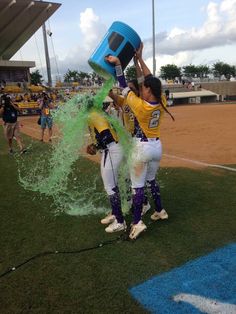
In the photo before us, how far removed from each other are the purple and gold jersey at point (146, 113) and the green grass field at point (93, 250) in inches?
54.7

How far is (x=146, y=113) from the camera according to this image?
423cm

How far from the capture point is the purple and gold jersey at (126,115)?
15.6 feet

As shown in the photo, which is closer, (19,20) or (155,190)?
(155,190)

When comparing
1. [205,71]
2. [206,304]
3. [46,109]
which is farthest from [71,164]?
[205,71]

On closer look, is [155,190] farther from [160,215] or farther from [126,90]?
[126,90]

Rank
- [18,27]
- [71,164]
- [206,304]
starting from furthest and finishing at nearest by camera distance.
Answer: [18,27] < [71,164] < [206,304]

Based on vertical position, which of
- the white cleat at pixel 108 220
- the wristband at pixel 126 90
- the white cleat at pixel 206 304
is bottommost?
the white cleat at pixel 206 304

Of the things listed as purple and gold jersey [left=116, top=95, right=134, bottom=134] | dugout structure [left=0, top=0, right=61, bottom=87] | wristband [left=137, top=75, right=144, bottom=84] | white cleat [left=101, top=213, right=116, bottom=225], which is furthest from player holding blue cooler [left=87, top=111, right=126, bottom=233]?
dugout structure [left=0, top=0, right=61, bottom=87]

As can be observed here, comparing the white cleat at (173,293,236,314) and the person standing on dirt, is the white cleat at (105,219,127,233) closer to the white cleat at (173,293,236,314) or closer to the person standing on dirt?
the white cleat at (173,293,236,314)

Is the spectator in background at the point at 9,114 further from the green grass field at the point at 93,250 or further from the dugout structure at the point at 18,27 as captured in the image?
the dugout structure at the point at 18,27

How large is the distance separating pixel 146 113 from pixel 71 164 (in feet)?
7.54

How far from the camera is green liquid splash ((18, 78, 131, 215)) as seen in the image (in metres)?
4.54

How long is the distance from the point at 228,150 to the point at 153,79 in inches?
267

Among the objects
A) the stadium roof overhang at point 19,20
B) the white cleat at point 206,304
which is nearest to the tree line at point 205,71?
the stadium roof overhang at point 19,20
